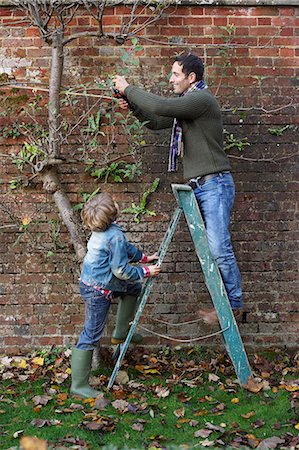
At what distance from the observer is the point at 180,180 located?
5.17 meters

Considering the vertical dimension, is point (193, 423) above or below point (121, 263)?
below

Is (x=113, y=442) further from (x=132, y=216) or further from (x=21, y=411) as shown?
(x=132, y=216)

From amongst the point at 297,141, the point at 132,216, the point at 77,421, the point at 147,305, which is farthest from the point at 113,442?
the point at 297,141

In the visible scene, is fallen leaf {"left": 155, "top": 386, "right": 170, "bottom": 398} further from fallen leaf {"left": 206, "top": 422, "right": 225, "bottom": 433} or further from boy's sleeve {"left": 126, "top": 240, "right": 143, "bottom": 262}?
boy's sleeve {"left": 126, "top": 240, "right": 143, "bottom": 262}

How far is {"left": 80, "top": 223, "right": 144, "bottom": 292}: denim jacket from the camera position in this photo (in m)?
4.11

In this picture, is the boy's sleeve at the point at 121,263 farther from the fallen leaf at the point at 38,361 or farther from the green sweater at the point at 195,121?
the fallen leaf at the point at 38,361

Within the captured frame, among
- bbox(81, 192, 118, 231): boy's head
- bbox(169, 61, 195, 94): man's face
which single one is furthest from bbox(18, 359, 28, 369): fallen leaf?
bbox(169, 61, 195, 94): man's face

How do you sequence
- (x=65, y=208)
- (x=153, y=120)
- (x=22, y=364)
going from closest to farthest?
1. (x=153, y=120)
2. (x=65, y=208)
3. (x=22, y=364)

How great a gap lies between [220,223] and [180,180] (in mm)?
977

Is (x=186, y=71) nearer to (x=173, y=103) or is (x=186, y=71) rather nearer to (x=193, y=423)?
(x=173, y=103)

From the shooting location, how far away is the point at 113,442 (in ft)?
11.7

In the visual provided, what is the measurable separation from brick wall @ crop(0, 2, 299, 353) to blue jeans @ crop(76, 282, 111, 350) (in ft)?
2.98

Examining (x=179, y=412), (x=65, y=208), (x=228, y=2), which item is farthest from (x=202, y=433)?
(x=228, y=2)

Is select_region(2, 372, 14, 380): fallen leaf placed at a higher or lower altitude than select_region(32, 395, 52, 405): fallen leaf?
lower
